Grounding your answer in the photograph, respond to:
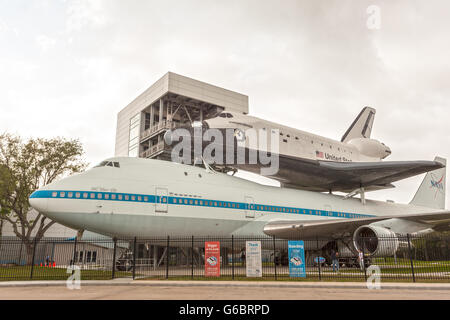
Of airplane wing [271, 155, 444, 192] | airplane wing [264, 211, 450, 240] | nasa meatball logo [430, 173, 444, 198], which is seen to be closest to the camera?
airplane wing [264, 211, 450, 240]

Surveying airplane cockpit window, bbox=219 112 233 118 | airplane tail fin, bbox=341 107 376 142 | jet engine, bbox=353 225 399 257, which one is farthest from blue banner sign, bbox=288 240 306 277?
airplane tail fin, bbox=341 107 376 142

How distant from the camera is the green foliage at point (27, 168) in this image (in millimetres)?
28431

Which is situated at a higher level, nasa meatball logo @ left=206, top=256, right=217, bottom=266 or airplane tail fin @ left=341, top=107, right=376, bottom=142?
airplane tail fin @ left=341, top=107, right=376, bottom=142

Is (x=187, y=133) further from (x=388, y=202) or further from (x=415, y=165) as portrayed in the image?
(x=388, y=202)

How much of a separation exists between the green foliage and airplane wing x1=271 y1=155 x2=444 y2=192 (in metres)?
19.1

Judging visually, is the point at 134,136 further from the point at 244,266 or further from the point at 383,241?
the point at 383,241

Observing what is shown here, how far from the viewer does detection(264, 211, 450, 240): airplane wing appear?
1788 centimetres

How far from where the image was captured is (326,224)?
18281 mm

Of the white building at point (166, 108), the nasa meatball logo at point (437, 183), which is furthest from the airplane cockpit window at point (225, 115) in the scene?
the nasa meatball logo at point (437, 183)

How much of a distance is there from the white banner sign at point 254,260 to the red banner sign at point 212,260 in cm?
129

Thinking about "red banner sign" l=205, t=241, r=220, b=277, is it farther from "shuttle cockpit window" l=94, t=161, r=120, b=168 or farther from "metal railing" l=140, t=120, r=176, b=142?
"metal railing" l=140, t=120, r=176, b=142

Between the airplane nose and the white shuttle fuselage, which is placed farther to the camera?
the white shuttle fuselage
